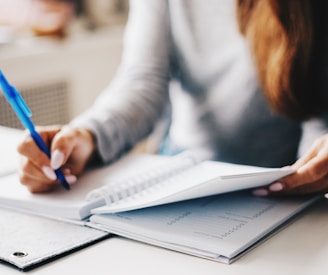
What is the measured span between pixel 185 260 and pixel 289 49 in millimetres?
476

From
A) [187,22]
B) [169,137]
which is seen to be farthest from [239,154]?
[187,22]

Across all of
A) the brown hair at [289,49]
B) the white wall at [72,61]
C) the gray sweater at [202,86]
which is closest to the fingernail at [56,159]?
the gray sweater at [202,86]

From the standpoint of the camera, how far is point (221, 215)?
0.74 m

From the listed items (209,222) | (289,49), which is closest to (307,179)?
(209,222)

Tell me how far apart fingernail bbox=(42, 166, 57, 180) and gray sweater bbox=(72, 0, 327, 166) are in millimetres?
265

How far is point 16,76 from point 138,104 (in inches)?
48.7

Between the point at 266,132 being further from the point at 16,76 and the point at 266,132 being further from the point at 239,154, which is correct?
the point at 16,76

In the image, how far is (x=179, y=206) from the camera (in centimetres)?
77

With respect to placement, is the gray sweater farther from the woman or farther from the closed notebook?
the closed notebook

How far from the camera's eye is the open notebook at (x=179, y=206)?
2.24 feet

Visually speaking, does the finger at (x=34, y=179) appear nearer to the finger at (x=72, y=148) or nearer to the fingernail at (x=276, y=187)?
the finger at (x=72, y=148)

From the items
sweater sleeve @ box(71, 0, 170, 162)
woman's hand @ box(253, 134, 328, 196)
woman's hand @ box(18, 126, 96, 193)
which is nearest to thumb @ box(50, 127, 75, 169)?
woman's hand @ box(18, 126, 96, 193)

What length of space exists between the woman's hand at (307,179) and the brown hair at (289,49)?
0.72 ft

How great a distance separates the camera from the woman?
997 mm
